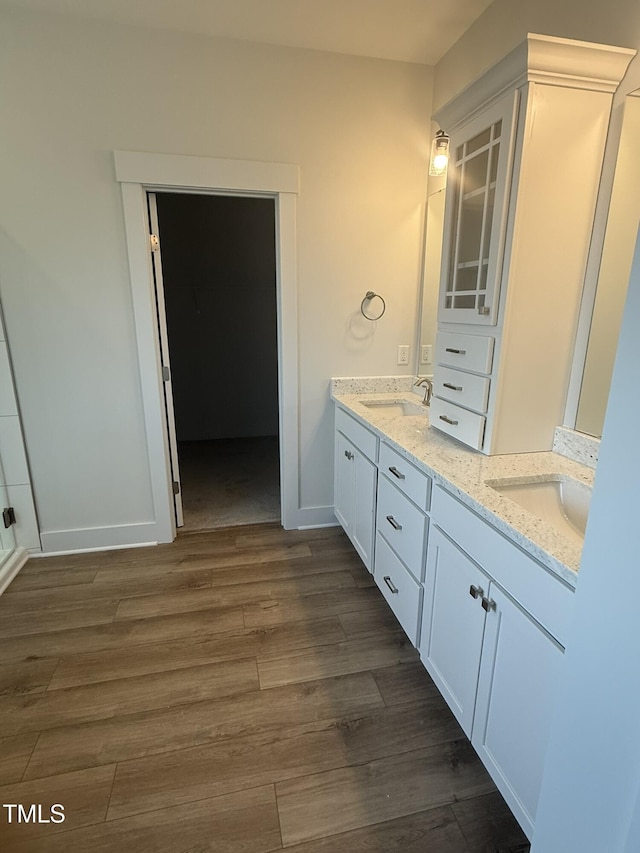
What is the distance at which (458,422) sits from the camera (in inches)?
70.7

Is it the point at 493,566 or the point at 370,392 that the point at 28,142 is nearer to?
the point at 370,392

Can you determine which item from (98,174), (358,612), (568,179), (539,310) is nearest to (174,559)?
(358,612)

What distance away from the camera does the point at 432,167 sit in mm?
2498

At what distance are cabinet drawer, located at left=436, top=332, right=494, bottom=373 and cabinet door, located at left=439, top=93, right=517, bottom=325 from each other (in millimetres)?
69

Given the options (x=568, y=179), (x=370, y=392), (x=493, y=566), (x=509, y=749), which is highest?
(x=568, y=179)

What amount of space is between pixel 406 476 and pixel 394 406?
103 centimetres

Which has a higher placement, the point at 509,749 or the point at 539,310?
the point at 539,310

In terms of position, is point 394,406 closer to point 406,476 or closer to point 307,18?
point 406,476

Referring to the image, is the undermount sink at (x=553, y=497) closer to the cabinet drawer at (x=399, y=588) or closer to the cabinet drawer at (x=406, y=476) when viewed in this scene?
the cabinet drawer at (x=406, y=476)

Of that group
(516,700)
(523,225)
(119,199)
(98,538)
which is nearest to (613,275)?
(523,225)

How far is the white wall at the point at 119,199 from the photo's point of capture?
2133 mm

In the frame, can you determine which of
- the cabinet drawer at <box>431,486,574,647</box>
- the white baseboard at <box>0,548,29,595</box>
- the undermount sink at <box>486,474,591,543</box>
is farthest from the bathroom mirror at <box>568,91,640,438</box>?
the white baseboard at <box>0,548,29,595</box>

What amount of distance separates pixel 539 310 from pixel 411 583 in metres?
1.14

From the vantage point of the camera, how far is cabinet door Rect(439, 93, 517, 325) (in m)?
1.48
